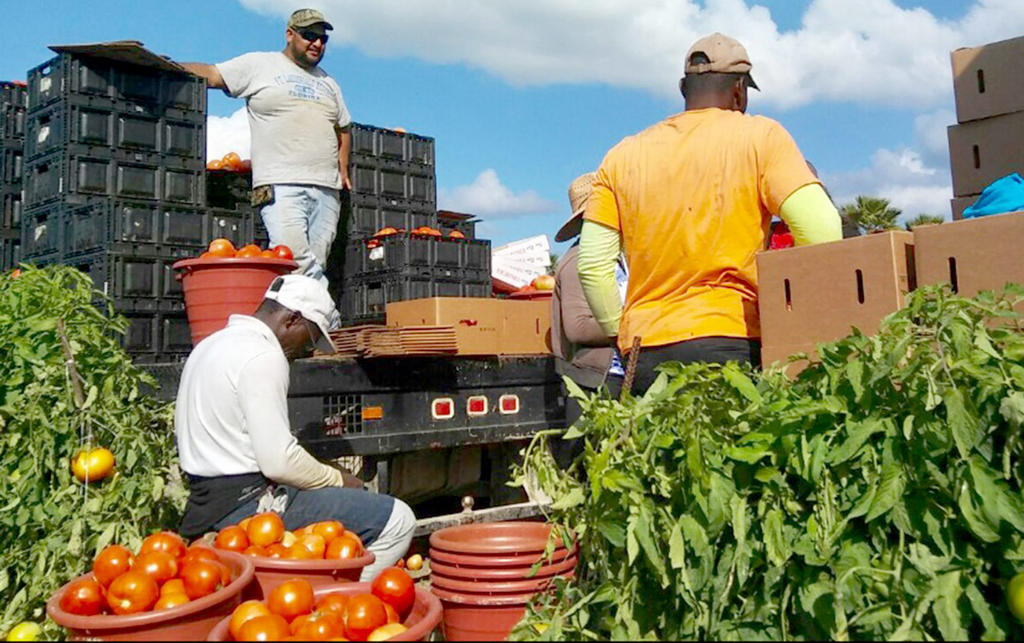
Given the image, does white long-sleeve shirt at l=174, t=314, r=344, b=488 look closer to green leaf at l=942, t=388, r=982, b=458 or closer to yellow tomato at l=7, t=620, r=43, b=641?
yellow tomato at l=7, t=620, r=43, b=641

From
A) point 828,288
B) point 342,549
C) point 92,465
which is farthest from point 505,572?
point 92,465

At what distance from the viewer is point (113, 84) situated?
5.81 metres

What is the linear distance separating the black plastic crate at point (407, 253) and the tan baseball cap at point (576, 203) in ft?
5.20

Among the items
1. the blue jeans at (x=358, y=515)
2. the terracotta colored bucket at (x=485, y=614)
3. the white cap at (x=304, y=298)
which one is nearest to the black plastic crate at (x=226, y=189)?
the white cap at (x=304, y=298)

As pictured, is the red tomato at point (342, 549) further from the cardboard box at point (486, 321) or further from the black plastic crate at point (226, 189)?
the black plastic crate at point (226, 189)

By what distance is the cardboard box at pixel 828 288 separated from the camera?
2572 millimetres

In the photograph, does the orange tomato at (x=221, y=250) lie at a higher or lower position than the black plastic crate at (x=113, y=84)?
lower

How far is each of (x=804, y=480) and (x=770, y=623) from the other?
1.13 feet

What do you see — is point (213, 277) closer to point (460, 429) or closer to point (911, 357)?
point (460, 429)

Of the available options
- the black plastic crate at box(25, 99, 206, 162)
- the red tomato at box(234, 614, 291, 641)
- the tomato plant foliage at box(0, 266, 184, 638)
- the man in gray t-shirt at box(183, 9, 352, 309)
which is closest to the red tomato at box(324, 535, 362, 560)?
the red tomato at box(234, 614, 291, 641)

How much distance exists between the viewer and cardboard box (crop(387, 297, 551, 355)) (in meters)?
5.24

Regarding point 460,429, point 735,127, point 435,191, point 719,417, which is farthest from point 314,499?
point 435,191

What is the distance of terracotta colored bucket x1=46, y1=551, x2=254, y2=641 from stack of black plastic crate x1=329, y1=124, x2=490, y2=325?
4.19 meters

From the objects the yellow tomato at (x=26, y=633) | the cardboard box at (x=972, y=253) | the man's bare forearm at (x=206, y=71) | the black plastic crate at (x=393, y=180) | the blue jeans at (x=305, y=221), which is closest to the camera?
the cardboard box at (x=972, y=253)
